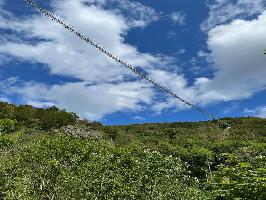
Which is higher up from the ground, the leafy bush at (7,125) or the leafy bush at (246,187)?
the leafy bush at (7,125)

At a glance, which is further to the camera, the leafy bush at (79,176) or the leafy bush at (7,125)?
the leafy bush at (7,125)

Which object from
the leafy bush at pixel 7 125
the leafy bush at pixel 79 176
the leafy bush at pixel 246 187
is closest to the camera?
the leafy bush at pixel 246 187

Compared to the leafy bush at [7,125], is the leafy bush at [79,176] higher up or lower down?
lower down

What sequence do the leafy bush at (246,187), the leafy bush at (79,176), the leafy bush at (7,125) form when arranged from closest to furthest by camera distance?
the leafy bush at (246,187) → the leafy bush at (79,176) → the leafy bush at (7,125)

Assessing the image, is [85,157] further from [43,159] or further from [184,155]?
[184,155]

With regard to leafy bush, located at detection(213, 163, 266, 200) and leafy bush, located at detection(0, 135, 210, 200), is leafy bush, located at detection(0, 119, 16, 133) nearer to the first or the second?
leafy bush, located at detection(0, 135, 210, 200)

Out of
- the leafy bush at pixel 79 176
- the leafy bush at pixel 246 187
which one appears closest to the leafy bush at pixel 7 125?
the leafy bush at pixel 79 176

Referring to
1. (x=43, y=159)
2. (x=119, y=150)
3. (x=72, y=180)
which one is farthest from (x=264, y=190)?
(x=119, y=150)

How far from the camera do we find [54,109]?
75.2m

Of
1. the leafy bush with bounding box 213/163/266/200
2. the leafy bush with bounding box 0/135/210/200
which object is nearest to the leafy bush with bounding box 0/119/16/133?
the leafy bush with bounding box 0/135/210/200

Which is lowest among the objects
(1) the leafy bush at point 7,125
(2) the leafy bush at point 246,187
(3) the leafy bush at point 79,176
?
(2) the leafy bush at point 246,187

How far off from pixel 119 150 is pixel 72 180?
45.6 feet

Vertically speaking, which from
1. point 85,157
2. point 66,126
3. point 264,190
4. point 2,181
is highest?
point 66,126

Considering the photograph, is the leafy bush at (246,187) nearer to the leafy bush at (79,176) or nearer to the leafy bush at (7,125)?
the leafy bush at (79,176)
